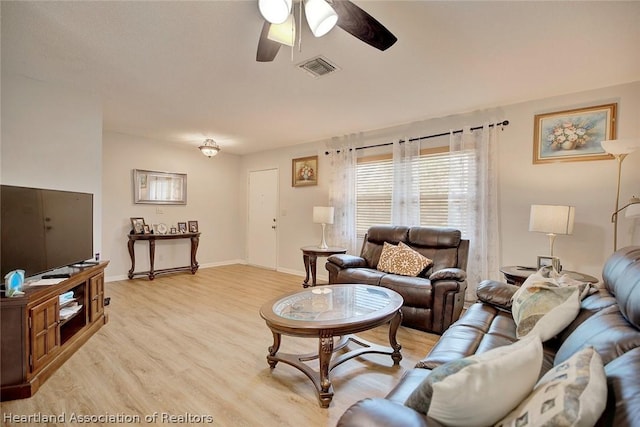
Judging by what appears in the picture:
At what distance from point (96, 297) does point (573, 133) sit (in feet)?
16.3

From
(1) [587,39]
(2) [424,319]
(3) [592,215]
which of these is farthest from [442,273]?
(1) [587,39]

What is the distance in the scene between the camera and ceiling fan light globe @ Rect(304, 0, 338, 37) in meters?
1.49

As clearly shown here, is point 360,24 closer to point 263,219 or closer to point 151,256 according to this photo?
point 151,256

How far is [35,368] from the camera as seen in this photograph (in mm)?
1972

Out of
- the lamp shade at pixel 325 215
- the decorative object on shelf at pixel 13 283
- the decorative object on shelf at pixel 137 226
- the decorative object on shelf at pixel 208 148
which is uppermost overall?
the decorative object on shelf at pixel 208 148

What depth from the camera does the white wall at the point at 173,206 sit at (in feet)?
15.9

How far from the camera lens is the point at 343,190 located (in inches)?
188

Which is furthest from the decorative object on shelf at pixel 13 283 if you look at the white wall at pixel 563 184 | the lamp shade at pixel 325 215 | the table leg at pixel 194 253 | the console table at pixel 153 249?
the white wall at pixel 563 184

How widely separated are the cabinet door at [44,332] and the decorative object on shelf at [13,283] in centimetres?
14

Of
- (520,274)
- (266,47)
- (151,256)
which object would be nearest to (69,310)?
(151,256)

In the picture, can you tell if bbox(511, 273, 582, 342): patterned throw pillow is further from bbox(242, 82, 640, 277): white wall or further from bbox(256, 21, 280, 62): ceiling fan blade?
bbox(256, 21, 280, 62): ceiling fan blade

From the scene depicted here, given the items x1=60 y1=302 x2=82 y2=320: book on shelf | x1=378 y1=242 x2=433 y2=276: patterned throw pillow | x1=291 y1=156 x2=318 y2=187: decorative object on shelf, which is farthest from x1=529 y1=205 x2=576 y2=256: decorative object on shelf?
x1=60 y1=302 x2=82 y2=320: book on shelf

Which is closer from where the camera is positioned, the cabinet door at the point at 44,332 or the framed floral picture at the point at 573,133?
the cabinet door at the point at 44,332

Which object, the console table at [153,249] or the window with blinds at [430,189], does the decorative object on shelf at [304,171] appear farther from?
the console table at [153,249]
